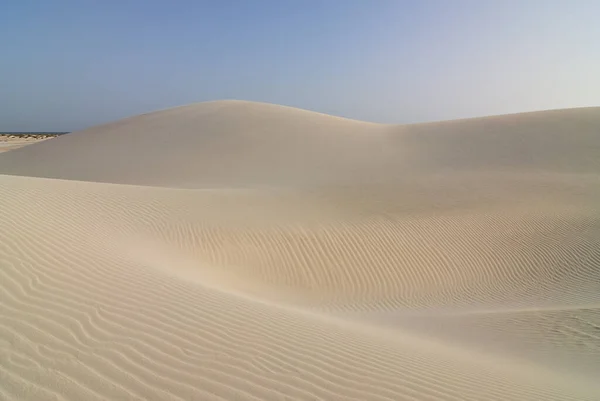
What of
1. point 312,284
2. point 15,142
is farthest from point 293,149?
point 15,142

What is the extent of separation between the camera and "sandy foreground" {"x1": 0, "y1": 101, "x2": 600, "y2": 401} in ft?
11.0

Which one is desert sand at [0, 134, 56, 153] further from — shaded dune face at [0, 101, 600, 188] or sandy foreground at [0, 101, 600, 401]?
sandy foreground at [0, 101, 600, 401]

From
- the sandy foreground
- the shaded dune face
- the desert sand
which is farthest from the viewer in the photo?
the desert sand

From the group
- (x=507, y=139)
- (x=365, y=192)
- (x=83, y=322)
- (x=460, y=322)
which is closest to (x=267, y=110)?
(x=507, y=139)

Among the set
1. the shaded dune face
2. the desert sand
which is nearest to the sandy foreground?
the shaded dune face

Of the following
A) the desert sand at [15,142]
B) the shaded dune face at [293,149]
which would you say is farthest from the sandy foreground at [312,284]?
the desert sand at [15,142]

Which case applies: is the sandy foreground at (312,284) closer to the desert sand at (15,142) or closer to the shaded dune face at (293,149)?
the shaded dune face at (293,149)

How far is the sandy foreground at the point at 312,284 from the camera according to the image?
336cm

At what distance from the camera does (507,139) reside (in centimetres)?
2577

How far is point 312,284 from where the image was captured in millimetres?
8844

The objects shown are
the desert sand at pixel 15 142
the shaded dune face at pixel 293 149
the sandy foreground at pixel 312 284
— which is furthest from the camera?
the desert sand at pixel 15 142

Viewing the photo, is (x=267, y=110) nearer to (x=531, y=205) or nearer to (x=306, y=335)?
(x=531, y=205)

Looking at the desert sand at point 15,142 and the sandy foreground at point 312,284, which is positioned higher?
the desert sand at point 15,142

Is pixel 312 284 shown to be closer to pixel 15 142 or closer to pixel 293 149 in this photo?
pixel 293 149
